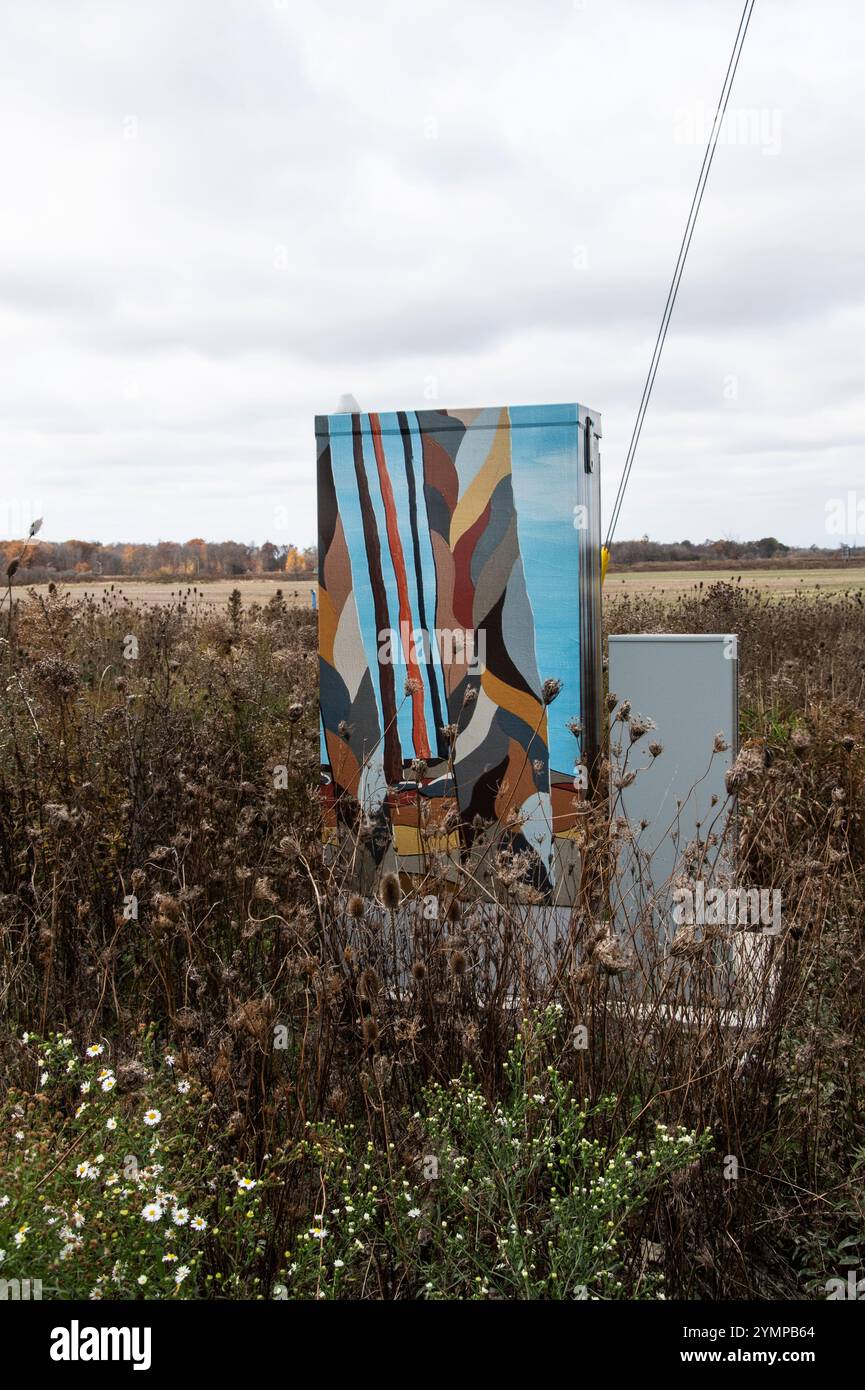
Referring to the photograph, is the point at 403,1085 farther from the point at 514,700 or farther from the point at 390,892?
the point at 514,700

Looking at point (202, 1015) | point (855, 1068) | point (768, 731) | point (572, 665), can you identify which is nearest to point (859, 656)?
point (768, 731)

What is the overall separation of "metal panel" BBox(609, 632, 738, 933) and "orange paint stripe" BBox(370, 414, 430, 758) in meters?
0.78

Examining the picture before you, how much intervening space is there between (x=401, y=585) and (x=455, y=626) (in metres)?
0.28

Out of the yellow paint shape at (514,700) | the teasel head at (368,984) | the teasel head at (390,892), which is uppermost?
the yellow paint shape at (514,700)

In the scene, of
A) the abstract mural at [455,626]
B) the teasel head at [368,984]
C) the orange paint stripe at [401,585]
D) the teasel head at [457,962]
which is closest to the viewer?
the teasel head at [368,984]

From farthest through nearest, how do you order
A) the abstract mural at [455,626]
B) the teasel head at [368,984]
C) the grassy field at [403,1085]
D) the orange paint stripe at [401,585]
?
the orange paint stripe at [401,585] < the abstract mural at [455,626] < the teasel head at [368,984] < the grassy field at [403,1085]

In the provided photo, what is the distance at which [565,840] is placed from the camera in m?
4.71

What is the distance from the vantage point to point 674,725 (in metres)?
4.80

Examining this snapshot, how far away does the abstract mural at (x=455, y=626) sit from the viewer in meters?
4.66

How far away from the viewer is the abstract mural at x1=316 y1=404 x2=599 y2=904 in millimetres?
4660

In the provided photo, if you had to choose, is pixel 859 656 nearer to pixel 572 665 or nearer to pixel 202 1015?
pixel 572 665

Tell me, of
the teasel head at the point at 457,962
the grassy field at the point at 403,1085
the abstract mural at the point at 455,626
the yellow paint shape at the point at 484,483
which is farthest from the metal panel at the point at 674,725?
the teasel head at the point at 457,962

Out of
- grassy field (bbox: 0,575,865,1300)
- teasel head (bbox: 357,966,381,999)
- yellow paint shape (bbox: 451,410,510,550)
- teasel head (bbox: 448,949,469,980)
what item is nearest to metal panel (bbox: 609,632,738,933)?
grassy field (bbox: 0,575,865,1300)

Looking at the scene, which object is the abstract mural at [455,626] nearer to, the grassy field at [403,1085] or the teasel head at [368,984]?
the grassy field at [403,1085]
